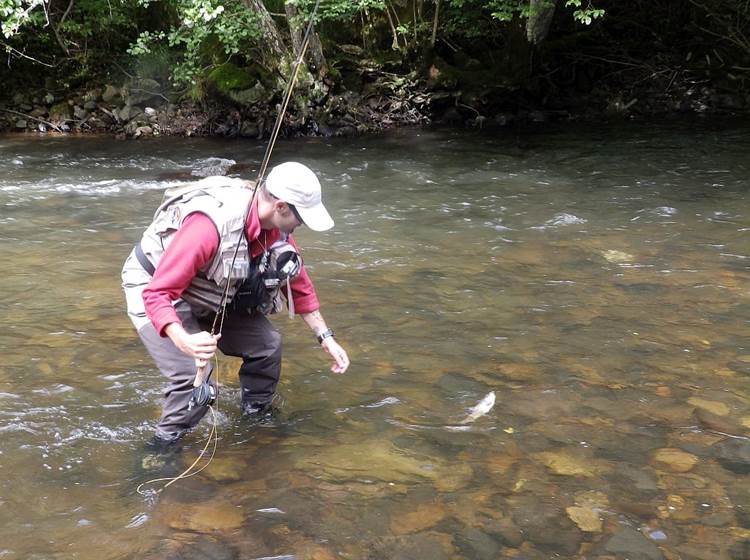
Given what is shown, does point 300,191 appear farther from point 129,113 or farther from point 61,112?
point 61,112

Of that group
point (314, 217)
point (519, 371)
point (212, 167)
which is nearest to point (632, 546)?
point (519, 371)

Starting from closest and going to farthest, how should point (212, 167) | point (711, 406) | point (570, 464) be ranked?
1. point (570, 464)
2. point (711, 406)
3. point (212, 167)

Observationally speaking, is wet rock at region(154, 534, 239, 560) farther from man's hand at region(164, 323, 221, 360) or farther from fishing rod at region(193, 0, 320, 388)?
man's hand at region(164, 323, 221, 360)

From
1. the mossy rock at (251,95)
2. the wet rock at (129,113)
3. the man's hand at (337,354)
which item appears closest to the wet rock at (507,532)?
the man's hand at (337,354)

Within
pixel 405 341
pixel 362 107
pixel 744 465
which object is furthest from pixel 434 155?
pixel 744 465

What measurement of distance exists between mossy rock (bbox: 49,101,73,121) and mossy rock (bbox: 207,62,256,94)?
3.67m

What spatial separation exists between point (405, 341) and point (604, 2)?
15275 mm

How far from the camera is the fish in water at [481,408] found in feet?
16.0

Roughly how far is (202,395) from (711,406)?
339 cm

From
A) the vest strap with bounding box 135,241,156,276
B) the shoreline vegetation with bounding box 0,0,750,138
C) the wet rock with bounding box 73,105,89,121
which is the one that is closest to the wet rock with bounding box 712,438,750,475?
the vest strap with bounding box 135,241,156,276

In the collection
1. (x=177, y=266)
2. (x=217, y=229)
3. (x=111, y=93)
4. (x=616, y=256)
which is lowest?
(x=616, y=256)

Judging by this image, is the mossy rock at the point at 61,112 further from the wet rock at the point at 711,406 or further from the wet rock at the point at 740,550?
the wet rock at the point at 740,550

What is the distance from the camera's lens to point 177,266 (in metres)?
3.51

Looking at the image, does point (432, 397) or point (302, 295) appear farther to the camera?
point (432, 397)
